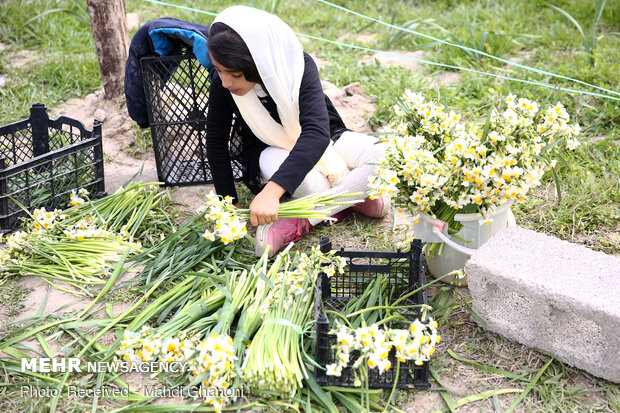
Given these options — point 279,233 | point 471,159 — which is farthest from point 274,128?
point 471,159

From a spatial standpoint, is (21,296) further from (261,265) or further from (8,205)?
(261,265)

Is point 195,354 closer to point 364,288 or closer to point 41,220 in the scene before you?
point 364,288

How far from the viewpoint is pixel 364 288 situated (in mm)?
2303

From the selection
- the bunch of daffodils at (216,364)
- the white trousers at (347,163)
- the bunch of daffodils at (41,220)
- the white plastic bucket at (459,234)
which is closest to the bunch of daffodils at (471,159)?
the white plastic bucket at (459,234)

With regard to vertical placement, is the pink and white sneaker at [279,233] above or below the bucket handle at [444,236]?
below

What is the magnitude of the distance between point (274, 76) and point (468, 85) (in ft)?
5.80

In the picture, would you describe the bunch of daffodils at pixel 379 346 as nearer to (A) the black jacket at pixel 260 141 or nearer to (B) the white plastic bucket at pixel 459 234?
(B) the white plastic bucket at pixel 459 234

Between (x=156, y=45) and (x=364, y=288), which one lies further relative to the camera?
Result: (x=156, y=45)

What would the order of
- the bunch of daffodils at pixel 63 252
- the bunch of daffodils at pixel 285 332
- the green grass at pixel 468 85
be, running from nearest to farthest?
the bunch of daffodils at pixel 285 332 < the green grass at pixel 468 85 < the bunch of daffodils at pixel 63 252

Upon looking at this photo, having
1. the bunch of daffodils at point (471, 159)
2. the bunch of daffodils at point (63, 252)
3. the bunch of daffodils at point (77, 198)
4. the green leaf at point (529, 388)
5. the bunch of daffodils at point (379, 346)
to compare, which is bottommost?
the bunch of daffodils at point (63, 252)

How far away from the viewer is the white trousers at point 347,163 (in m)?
2.69

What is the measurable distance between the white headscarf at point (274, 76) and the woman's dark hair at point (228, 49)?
0.06 feet

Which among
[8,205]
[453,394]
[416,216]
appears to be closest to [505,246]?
[416,216]

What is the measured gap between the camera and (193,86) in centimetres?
303
